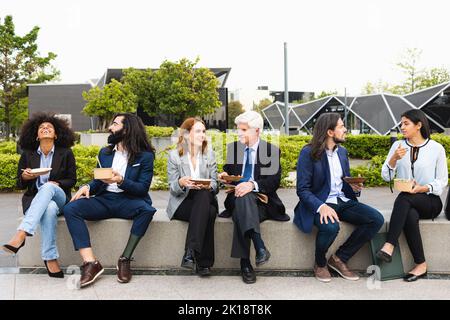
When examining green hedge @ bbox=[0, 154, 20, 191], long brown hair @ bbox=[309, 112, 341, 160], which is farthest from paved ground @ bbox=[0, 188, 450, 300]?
green hedge @ bbox=[0, 154, 20, 191]

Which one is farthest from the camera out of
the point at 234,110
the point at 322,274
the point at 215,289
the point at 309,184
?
the point at 234,110

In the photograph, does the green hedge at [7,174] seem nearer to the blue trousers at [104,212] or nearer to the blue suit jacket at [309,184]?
the blue trousers at [104,212]

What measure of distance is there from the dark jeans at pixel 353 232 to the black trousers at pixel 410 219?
137 mm

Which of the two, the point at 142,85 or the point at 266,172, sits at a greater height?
the point at 142,85

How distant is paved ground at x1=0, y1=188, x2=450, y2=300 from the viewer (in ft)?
12.6

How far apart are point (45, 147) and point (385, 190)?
7.46 metres

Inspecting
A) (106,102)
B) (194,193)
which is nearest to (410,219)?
(194,193)

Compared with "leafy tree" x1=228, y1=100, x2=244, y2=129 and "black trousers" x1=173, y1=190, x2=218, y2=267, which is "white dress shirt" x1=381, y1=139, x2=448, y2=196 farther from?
"leafy tree" x1=228, y1=100, x2=244, y2=129

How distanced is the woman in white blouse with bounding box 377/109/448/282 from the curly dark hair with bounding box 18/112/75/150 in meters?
3.24

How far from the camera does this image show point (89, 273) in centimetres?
406

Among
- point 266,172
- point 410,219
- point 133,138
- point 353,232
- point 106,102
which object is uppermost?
point 106,102

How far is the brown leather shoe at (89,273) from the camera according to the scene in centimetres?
402

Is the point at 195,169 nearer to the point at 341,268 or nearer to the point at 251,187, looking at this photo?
the point at 251,187

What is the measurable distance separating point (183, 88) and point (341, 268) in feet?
110
